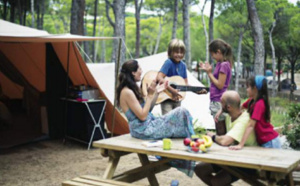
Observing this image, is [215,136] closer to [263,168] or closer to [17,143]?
[263,168]

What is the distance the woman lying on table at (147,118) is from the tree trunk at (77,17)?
28.6 feet

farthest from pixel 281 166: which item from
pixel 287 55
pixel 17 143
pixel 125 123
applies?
pixel 287 55

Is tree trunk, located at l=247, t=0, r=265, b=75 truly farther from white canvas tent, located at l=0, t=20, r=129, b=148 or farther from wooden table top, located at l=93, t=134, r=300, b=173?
wooden table top, located at l=93, t=134, r=300, b=173

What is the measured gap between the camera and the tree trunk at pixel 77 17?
39.2ft

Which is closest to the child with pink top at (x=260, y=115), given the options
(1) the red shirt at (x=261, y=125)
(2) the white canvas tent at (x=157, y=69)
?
(1) the red shirt at (x=261, y=125)

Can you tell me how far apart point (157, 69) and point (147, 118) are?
171 inches

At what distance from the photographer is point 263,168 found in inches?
99.3

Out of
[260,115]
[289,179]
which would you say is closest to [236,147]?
[260,115]

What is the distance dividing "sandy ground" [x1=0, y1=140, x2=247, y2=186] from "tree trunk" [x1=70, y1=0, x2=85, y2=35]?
6.02 meters

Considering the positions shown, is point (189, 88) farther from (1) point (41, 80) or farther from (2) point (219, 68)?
(1) point (41, 80)

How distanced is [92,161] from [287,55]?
25.3m

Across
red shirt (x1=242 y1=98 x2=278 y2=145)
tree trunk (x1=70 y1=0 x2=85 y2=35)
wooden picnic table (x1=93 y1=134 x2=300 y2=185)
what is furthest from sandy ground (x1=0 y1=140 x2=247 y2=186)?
tree trunk (x1=70 y1=0 x2=85 y2=35)

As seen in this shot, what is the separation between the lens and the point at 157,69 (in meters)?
7.89

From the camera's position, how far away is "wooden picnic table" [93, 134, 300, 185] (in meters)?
2.57
